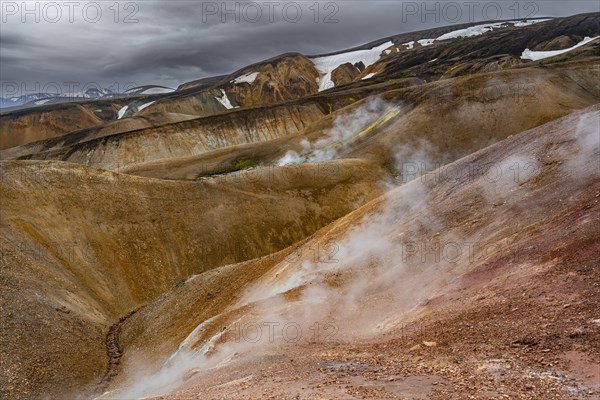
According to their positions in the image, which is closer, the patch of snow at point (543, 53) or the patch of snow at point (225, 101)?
the patch of snow at point (543, 53)

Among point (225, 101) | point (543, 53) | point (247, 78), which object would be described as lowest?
point (225, 101)

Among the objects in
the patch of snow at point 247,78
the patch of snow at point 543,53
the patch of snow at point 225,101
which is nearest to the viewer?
the patch of snow at point 543,53

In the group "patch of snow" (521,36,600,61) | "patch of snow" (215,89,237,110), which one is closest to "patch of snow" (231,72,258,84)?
"patch of snow" (215,89,237,110)

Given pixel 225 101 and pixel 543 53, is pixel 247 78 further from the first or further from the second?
pixel 543 53

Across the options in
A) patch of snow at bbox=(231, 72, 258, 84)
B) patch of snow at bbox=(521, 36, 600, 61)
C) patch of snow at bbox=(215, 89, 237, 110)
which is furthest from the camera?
patch of snow at bbox=(231, 72, 258, 84)

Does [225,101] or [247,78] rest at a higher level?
[247,78]

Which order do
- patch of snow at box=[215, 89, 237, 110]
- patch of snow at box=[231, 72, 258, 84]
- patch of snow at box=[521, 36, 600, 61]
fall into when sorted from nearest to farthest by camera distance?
patch of snow at box=[521, 36, 600, 61] < patch of snow at box=[215, 89, 237, 110] < patch of snow at box=[231, 72, 258, 84]

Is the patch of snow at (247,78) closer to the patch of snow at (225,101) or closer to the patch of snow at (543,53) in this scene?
the patch of snow at (225,101)

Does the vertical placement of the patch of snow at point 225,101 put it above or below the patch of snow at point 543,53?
below

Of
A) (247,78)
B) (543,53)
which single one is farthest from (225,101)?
(543,53)

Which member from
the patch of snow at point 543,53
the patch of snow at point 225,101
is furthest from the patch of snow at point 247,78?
the patch of snow at point 543,53

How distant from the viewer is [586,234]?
14.8m

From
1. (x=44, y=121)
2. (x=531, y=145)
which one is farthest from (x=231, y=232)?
(x=44, y=121)

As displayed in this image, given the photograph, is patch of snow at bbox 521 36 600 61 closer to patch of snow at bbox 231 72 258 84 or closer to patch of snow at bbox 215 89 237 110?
patch of snow at bbox 231 72 258 84
